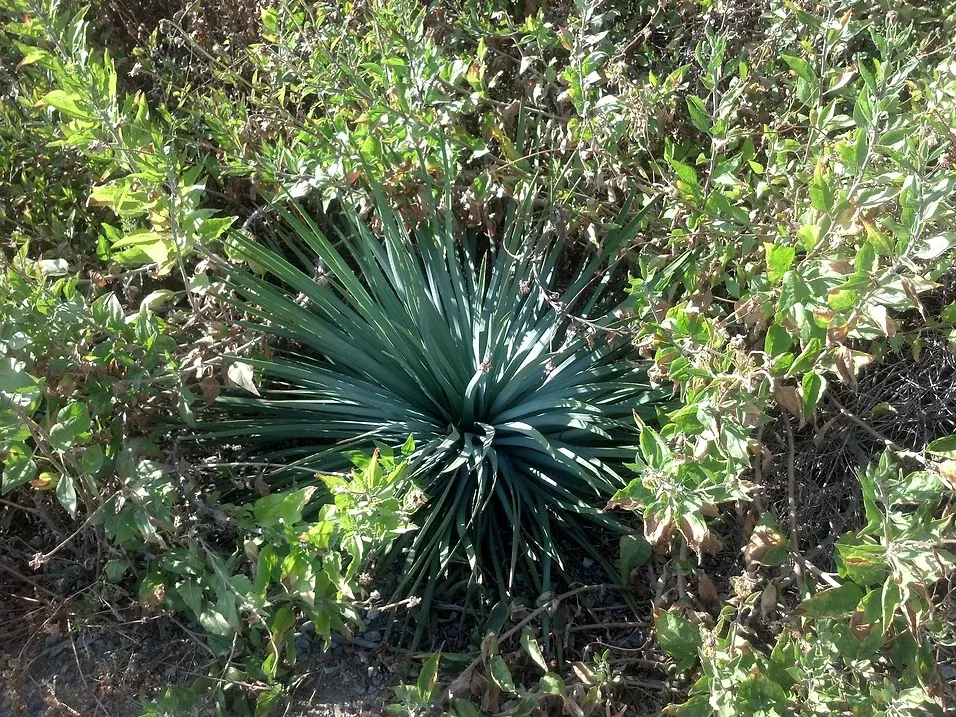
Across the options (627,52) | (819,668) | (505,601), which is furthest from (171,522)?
(627,52)

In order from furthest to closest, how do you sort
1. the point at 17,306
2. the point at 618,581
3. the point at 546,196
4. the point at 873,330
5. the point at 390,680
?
the point at 546,196 → the point at 618,581 → the point at 390,680 → the point at 17,306 → the point at 873,330

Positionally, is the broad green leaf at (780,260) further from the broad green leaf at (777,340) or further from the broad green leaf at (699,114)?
the broad green leaf at (699,114)

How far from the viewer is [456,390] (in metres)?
1.99

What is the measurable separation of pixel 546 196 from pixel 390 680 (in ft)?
4.37

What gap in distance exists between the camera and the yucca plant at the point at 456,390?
183 cm

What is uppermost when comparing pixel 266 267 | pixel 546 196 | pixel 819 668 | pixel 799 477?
pixel 266 267

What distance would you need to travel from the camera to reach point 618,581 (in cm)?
180

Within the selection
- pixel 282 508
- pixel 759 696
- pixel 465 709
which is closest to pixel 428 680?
pixel 465 709

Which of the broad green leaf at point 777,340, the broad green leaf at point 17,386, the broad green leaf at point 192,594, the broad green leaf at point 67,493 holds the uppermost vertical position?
the broad green leaf at point 17,386

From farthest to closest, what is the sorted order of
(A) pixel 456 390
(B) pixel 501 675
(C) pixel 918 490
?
1. (A) pixel 456 390
2. (B) pixel 501 675
3. (C) pixel 918 490

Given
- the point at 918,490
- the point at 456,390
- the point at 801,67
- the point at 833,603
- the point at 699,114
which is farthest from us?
the point at 456,390

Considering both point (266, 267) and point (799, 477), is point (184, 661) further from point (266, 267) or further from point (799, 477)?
point (799, 477)

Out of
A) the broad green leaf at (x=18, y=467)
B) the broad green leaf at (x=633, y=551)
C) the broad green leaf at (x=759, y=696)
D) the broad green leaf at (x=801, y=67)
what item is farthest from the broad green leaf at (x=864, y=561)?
the broad green leaf at (x=18, y=467)

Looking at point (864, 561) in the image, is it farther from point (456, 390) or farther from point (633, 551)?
point (456, 390)
